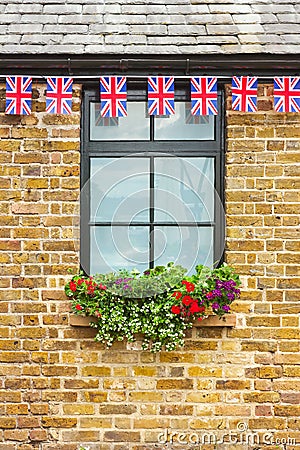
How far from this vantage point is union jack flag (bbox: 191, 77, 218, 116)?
191 inches

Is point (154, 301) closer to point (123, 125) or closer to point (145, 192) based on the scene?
point (145, 192)

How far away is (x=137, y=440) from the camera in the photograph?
4898 mm

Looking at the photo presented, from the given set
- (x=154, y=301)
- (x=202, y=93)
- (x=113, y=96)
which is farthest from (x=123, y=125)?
(x=154, y=301)

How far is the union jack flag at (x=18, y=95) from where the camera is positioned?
15.9ft

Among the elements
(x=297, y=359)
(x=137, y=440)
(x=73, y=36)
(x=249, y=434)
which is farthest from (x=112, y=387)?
(x=73, y=36)

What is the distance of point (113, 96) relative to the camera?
4.86m

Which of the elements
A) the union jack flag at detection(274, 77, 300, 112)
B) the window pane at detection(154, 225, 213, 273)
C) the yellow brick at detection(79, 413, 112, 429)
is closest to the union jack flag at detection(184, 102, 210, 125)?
the union jack flag at detection(274, 77, 300, 112)

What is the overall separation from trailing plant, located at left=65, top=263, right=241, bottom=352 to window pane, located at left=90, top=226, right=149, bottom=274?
22cm

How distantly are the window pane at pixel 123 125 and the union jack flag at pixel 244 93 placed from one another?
2.31 ft

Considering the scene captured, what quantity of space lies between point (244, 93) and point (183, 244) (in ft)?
4.04

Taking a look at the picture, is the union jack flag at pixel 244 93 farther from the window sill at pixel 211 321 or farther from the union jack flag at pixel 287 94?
the window sill at pixel 211 321

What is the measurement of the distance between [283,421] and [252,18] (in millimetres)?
3125

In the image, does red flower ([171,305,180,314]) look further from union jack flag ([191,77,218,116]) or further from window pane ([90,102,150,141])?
union jack flag ([191,77,218,116])

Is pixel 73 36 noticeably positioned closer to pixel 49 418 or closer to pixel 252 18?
pixel 252 18
